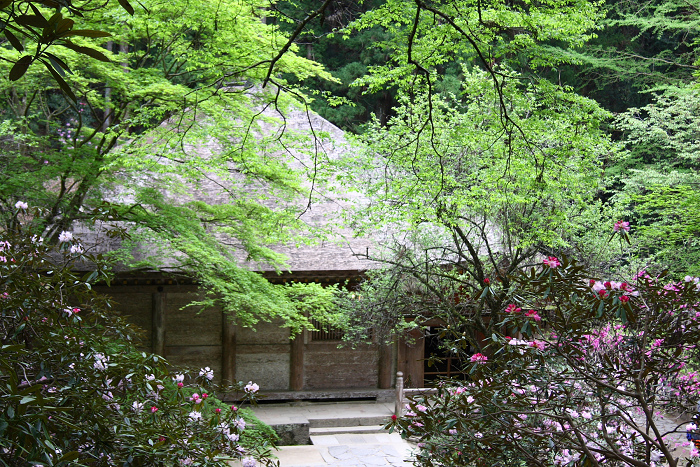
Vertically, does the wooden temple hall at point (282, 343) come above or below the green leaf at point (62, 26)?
below

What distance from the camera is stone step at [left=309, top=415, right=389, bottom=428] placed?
11.2 meters

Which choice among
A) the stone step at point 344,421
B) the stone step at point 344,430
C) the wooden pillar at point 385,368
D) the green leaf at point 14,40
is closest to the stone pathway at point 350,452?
the stone step at point 344,430

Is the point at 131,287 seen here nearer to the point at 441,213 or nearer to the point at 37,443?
the point at 441,213

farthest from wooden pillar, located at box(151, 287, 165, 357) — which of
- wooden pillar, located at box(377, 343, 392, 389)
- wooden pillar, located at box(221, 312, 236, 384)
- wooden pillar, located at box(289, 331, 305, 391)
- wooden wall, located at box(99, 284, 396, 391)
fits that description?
wooden pillar, located at box(377, 343, 392, 389)

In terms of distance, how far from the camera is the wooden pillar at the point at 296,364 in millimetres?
12070

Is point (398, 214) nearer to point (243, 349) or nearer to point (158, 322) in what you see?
point (243, 349)

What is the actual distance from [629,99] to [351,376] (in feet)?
44.9

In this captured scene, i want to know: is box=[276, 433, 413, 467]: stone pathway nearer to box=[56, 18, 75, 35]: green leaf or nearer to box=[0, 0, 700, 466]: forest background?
box=[0, 0, 700, 466]: forest background

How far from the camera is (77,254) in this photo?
3863 mm

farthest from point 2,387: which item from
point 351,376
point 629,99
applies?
point 629,99

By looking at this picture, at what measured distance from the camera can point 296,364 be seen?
1207 cm

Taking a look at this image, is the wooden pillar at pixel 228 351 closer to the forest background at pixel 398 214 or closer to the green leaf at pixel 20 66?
the forest background at pixel 398 214

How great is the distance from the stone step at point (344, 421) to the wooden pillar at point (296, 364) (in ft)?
3.58

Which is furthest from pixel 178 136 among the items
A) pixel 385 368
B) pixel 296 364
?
pixel 385 368
